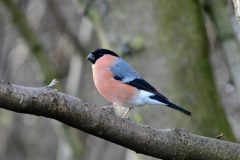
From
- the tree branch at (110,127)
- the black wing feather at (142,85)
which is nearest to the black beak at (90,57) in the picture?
the black wing feather at (142,85)

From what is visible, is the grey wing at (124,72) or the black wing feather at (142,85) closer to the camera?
the black wing feather at (142,85)

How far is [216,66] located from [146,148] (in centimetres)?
345

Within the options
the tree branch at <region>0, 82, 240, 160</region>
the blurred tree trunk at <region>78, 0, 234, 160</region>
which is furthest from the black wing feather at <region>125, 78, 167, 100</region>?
the tree branch at <region>0, 82, 240, 160</region>

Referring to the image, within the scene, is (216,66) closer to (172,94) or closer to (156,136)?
(172,94)

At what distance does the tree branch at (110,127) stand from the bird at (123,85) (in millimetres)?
1057

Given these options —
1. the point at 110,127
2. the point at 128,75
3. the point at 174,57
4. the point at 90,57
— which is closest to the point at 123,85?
the point at 128,75

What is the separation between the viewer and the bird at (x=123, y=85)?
320 cm

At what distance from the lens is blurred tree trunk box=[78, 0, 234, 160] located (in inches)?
138

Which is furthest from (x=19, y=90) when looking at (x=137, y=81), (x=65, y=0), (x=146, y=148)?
(x=65, y=0)

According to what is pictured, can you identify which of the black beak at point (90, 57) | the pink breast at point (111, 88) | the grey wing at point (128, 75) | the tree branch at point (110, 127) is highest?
the black beak at point (90, 57)

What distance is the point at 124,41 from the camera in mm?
3660

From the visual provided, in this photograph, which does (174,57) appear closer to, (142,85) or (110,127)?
(142,85)

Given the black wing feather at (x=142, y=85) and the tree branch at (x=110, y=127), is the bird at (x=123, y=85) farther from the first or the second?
the tree branch at (x=110, y=127)

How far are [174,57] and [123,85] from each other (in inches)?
19.2
